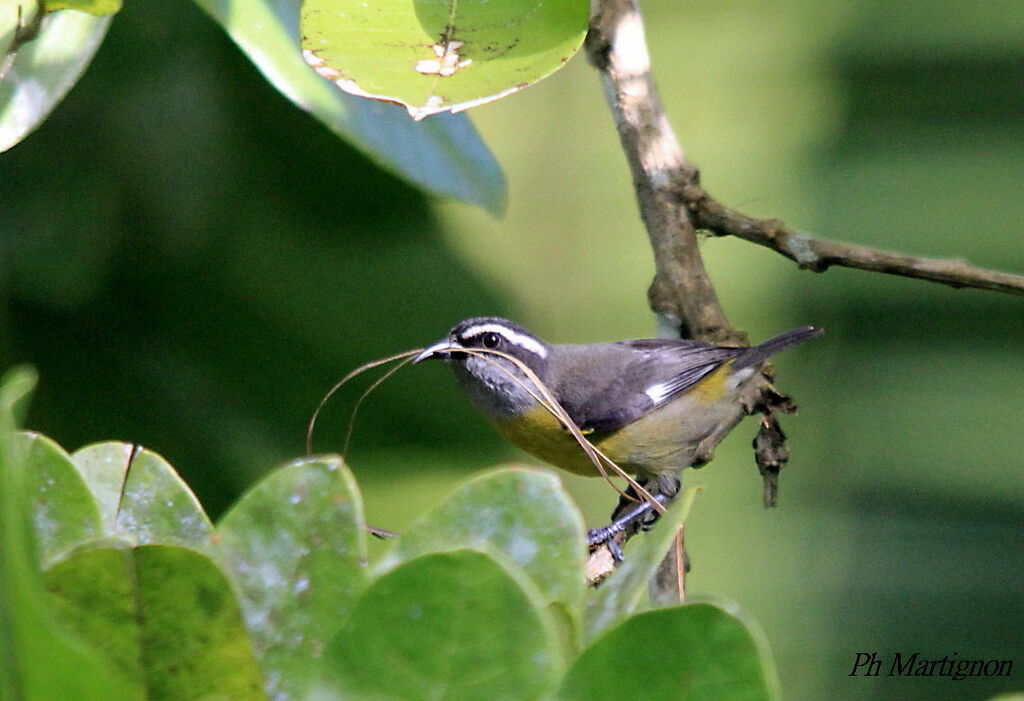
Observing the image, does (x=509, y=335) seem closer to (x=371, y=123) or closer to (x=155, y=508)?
(x=371, y=123)

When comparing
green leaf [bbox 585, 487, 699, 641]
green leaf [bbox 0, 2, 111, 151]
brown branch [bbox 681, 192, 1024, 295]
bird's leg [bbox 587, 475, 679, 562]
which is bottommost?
bird's leg [bbox 587, 475, 679, 562]

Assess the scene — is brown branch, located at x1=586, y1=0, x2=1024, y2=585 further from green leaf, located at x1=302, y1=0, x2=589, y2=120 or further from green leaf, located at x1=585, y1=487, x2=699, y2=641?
green leaf, located at x1=585, y1=487, x2=699, y2=641

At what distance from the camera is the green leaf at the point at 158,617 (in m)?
0.28

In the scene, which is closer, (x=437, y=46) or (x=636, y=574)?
(x=636, y=574)

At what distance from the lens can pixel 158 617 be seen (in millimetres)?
285

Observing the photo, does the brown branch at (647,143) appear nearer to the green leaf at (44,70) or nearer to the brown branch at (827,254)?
the brown branch at (827,254)

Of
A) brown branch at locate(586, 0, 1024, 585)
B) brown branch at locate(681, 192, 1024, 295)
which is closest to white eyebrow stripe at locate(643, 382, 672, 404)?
brown branch at locate(586, 0, 1024, 585)

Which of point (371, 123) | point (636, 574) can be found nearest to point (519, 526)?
point (636, 574)

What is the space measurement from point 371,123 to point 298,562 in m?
0.72

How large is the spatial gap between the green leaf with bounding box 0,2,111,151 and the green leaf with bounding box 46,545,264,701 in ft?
1.33

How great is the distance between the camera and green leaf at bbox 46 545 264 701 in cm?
28

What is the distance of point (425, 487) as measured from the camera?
183 cm

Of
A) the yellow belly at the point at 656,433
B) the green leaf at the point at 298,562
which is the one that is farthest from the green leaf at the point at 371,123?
the green leaf at the point at 298,562

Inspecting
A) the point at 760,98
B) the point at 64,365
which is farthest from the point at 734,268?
the point at 64,365
